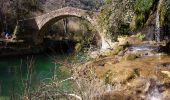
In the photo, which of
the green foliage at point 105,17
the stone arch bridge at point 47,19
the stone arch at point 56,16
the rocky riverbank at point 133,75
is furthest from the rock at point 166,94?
the stone arch bridge at point 47,19

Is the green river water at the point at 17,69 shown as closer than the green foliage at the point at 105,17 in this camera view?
No

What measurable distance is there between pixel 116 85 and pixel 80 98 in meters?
4.24

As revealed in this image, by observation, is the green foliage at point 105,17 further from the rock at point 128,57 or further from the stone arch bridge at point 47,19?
the stone arch bridge at point 47,19

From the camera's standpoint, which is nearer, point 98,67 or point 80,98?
point 80,98

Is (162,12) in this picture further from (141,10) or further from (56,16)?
(56,16)

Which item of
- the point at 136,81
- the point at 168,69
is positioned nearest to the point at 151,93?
the point at 136,81

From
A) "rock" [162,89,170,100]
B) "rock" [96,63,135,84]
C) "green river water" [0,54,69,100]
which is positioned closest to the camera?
"rock" [162,89,170,100]

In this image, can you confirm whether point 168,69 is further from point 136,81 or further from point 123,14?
point 123,14

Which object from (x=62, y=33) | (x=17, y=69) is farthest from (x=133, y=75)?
(x=62, y=33)

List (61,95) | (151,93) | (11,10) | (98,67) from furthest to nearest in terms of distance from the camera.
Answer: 1. (11,10)
2. (98,67)
3. (151,93)
4. (61,95)

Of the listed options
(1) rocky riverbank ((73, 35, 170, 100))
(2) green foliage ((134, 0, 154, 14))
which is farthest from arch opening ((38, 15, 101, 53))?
(1) rocky riverbank ((73, 35, 170, 100))

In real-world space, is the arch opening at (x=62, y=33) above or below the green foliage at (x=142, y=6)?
below

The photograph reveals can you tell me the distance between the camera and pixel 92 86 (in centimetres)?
893

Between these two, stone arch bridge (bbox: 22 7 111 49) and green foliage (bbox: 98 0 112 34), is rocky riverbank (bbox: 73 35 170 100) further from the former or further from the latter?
stone arch bridge (bbox: 22 7 111 49)
